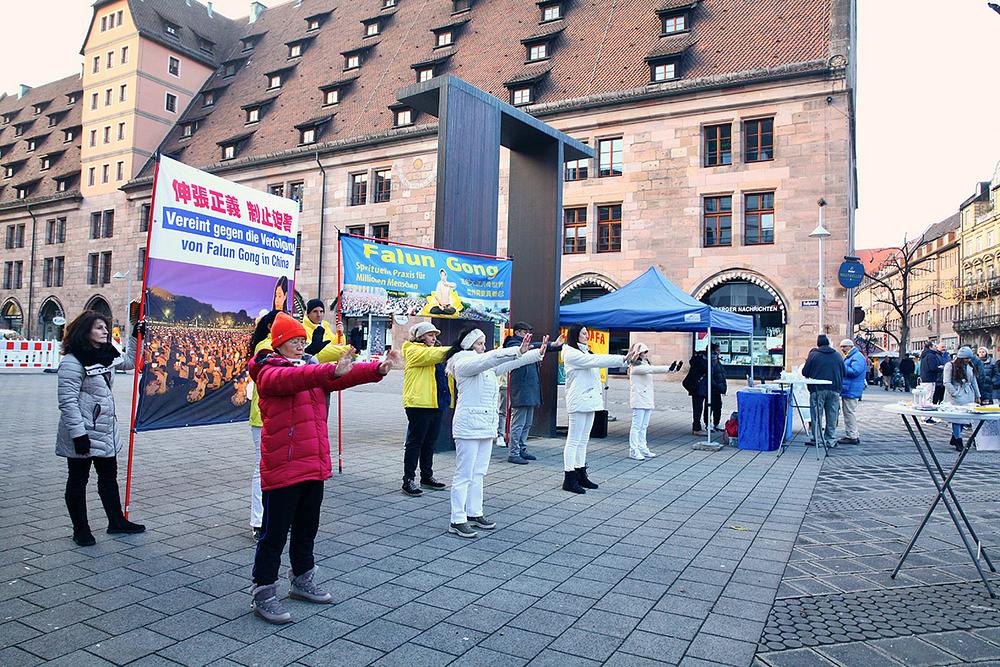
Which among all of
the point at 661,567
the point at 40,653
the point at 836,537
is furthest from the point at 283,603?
the point at 836,537

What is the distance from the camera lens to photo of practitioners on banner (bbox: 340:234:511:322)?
30.1 feet

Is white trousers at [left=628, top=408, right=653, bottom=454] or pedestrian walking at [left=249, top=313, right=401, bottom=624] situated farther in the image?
white trousers at [left=628, top=408, right=653, bottom=454]

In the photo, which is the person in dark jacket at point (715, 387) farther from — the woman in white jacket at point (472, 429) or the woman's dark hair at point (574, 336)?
the woman in white jacket at point (472, 429)

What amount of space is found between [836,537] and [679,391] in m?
20.7

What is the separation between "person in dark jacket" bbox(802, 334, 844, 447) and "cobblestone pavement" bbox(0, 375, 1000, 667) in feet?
11.2

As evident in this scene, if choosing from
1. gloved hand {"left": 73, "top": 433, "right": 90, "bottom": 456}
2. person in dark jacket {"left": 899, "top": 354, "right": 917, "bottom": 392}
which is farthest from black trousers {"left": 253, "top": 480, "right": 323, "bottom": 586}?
person in dark jacket {"left": 899, "top": 354, "right": 917, "bottom": 392}

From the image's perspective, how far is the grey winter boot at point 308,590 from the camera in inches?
172

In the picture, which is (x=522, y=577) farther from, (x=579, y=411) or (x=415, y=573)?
(x=579, y=411)

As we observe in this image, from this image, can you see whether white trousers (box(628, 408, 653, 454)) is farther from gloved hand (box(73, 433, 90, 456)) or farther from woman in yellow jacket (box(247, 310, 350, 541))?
gloved hand (box(73, 433, 90, 456))

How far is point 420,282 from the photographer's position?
10.0 meters

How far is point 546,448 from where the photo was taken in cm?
1150

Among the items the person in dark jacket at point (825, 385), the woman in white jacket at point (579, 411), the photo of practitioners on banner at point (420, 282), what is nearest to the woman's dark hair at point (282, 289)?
the photo of practitioners on banner at point (420, 282)

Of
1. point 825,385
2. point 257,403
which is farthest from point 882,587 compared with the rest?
point 825,385

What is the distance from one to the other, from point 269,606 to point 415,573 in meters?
1.18
